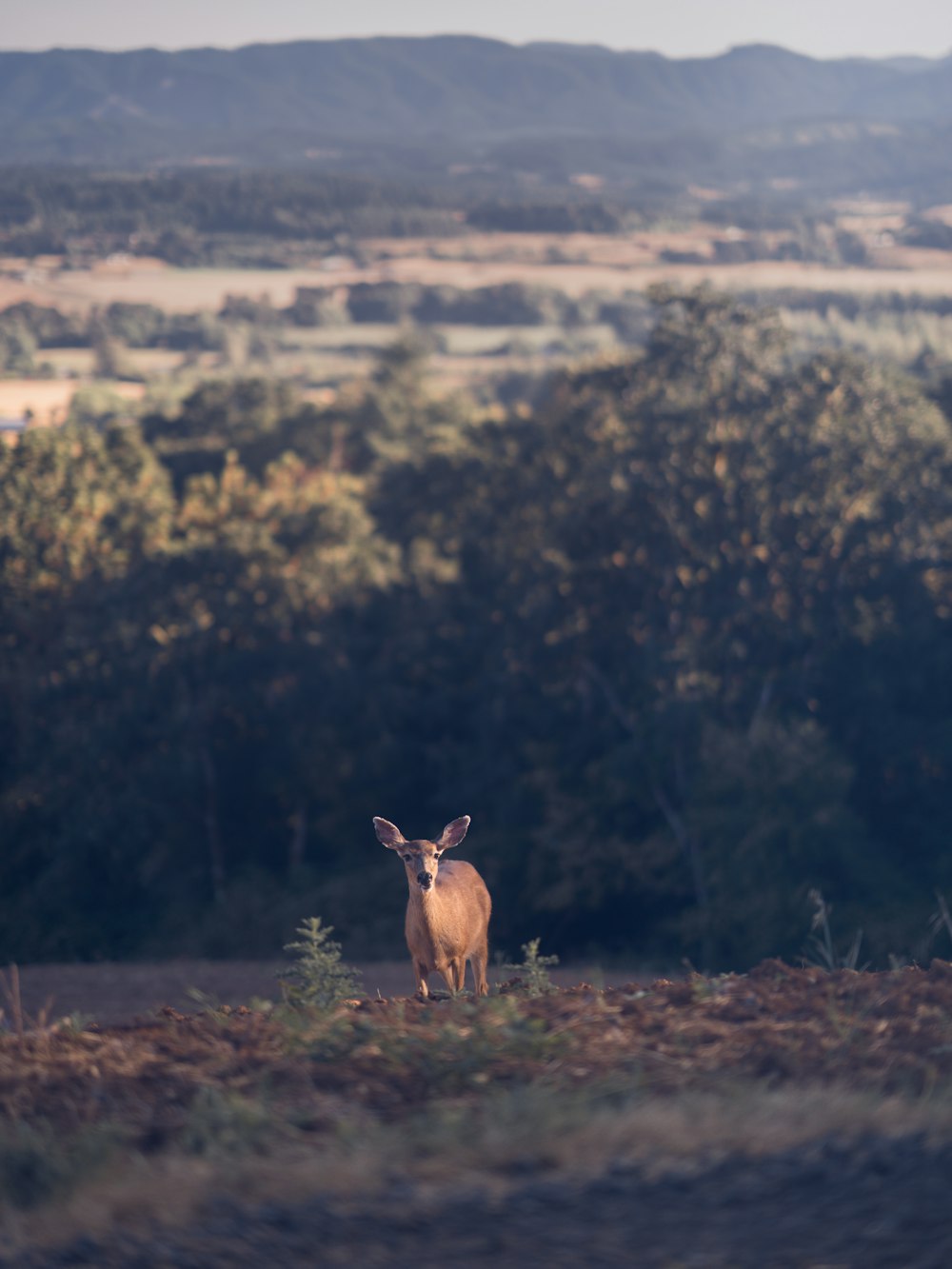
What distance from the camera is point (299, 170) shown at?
3759cm

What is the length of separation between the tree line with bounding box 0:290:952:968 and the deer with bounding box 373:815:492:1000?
1371 cm

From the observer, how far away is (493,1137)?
4.37 metres

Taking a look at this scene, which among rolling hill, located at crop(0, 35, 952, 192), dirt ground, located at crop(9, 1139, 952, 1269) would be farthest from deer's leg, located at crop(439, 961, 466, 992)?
rolling hill, located at crop(0, 35, 952, 192)

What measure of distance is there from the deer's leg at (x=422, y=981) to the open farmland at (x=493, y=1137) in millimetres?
1025

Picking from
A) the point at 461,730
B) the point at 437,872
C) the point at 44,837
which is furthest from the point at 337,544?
the point at 437,872

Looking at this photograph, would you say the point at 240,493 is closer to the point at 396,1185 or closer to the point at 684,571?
the point at 684,571

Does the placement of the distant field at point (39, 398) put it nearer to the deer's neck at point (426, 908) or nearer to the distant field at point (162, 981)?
the distant field at point (162, 981)

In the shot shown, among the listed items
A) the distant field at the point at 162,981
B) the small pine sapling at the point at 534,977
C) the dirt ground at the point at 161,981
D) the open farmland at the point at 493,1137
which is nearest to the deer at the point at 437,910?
the small pine sapling at the point at 534,977

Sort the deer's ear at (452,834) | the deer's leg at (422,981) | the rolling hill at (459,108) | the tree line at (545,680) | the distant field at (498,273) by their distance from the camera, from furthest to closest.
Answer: the rolling hill at (459,108), the distant field at (498,273), the tree line at (545,680), the deer's ear at (452,834), the deer's leg at (422,981)

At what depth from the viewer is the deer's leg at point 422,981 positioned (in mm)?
7111

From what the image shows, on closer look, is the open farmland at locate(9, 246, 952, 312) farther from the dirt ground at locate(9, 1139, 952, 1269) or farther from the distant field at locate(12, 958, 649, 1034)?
the dirt ground at locate(9, 1139, 952, 1269)

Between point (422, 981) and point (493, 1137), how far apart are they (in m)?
3.09

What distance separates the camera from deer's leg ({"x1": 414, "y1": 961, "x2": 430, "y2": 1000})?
7.11m

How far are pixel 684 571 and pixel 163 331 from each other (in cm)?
3616
